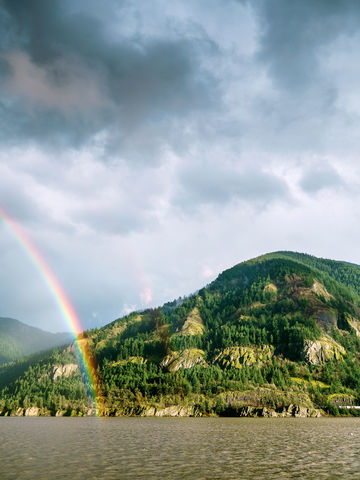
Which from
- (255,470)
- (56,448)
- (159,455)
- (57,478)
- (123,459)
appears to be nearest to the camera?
(57,478)

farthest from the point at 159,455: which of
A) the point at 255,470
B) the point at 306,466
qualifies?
the point at 306,466

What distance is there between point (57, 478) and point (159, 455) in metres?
21.9

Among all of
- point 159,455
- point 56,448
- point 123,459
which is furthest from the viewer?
point 56,448

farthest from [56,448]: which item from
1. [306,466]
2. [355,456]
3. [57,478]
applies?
[355,456]

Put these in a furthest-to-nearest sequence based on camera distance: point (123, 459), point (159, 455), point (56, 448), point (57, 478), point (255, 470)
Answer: point (56, 448)
point (159, 455)
point (123, 459)
point (255, 470)
point (57, 478)

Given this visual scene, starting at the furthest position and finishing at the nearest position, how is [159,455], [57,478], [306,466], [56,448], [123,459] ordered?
[56,448]
[159,455]
[123,459]
[306,466]
[57,478]

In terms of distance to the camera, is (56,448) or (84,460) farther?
(56,448)

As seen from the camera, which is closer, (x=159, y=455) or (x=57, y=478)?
(x=57, y=478)

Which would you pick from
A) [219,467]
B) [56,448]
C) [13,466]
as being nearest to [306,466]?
[219,467]

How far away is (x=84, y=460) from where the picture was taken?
50.2 m

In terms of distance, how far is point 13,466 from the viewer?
4506cm

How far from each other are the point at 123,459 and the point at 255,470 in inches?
754

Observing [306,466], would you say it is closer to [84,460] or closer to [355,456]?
[355,456]

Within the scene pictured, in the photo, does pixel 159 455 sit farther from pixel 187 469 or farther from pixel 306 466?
pixel 306 466
